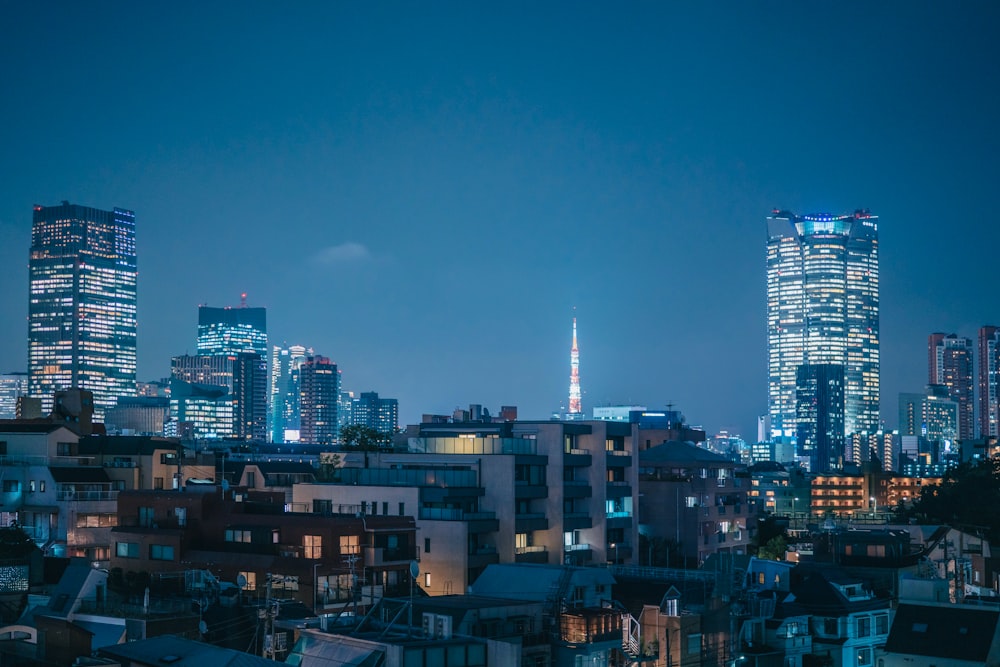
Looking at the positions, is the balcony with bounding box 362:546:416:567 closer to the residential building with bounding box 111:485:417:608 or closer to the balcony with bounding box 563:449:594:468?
the residential building with bounding box 111:485:417:608

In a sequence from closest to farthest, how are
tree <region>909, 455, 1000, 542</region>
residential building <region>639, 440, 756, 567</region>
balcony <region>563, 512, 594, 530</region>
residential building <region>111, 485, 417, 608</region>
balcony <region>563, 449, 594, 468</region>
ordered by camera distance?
residential building <region>111, 485, 417, 608</region> < balcony <region>563, 512, 594, 530</region> < balcony <region>563, 449, 594, 468</region> < residential building <region>639, 440, 756, 567</region> < tree <region>909, 455, 1000, 542</region>

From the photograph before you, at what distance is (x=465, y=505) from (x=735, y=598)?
15433 millimetres

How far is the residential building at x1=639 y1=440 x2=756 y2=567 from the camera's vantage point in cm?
6556

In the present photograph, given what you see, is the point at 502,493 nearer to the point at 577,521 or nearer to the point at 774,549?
the point at 577,521

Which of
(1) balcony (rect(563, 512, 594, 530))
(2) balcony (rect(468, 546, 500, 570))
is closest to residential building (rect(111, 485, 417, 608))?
(2) balcony (rect(468, 546, 500, 570))

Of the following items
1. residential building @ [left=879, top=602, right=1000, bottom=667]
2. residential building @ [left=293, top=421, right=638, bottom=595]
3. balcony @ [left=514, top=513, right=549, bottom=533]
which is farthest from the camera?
balcony @ [left=514, top=513, right=549, bottom=533]

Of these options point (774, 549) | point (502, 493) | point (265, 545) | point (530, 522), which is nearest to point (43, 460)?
point (265, 545)

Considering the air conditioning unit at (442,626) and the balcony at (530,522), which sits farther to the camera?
the balcony at (530,522)

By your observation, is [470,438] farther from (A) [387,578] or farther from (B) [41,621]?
(B) [41,621]

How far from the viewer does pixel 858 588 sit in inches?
1705

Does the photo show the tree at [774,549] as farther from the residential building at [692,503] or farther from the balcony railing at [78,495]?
the balcony railing at [78,495]

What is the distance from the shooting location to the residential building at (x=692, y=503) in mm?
65562

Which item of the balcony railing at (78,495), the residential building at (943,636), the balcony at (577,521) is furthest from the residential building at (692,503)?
the balcony railing at (78,495)

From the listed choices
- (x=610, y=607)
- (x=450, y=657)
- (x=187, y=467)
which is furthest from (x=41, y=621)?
(x=187, y=467)
